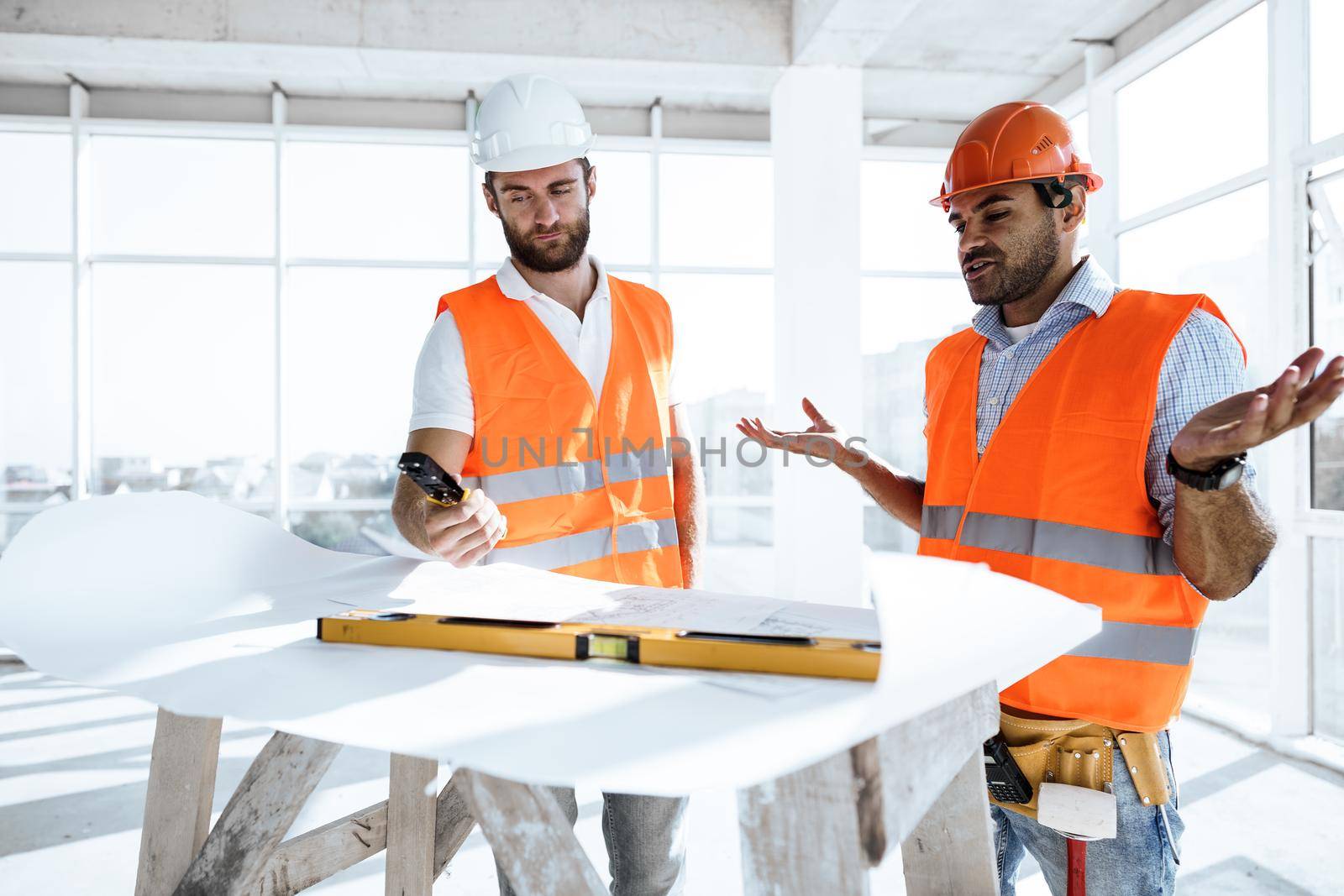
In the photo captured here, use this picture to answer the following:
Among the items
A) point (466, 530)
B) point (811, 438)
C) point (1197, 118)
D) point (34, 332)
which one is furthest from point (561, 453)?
point (34, 332)

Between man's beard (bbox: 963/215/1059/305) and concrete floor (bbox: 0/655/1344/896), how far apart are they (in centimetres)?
163

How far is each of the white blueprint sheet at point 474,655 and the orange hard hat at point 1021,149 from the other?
100 centimetres

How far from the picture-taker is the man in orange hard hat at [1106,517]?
4.38 ft

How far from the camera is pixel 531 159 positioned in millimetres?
1889

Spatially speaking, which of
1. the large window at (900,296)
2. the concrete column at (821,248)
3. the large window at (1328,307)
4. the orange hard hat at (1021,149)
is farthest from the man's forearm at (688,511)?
the large window at (900,296)

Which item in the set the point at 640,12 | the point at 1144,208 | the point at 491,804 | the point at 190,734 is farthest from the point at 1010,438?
the point at 1144,208

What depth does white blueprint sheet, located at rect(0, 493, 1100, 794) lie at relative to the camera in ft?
2.17

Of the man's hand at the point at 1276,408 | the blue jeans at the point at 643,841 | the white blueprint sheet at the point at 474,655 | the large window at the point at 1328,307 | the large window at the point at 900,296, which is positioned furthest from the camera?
the large window at the point at 900,296

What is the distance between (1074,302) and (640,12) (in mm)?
4194

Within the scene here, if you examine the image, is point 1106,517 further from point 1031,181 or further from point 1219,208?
point 1219,208

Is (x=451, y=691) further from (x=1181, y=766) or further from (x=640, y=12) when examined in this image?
(x=640, y=12)

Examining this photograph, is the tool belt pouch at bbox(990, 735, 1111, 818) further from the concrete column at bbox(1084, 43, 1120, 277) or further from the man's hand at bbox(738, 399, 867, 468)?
the concrete column at bbox(1084, 43, 1120, 277)

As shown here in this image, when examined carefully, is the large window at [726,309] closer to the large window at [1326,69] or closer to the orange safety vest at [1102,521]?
the large window at [1326,69]

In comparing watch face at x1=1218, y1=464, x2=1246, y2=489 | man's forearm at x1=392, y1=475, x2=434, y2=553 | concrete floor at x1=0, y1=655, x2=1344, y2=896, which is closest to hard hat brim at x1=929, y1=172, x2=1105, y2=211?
watch face at x1=1218, y1=464, x2=1246, y2=489
